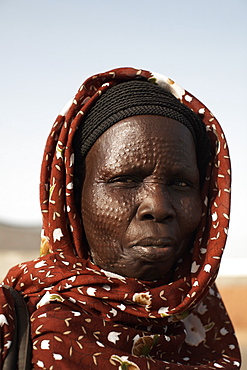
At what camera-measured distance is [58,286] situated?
6.34 feet

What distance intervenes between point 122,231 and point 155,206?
0.16 metres

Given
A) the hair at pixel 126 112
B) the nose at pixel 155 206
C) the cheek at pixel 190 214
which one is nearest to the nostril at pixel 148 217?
the nose at pixel 155 206

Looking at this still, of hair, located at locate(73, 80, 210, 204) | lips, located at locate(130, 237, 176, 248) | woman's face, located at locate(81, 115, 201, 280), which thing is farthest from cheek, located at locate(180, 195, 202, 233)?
hair, located at locate(73, 80, 210, 204)

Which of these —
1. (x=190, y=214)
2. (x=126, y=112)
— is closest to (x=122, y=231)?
(x=190, y=214)

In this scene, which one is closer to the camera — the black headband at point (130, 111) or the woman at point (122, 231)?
the woman at point (122, 231)

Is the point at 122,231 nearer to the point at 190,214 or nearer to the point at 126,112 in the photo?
the point at 190,214

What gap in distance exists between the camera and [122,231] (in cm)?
189

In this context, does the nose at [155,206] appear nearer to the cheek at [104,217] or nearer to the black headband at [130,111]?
the cheek at [104,217]

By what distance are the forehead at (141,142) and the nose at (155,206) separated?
0.40ft

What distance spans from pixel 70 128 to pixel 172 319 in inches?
33.9

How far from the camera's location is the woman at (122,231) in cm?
185

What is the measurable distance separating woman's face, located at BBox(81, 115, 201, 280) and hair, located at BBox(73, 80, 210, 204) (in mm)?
33

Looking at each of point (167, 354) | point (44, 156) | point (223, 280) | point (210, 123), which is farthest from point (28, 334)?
point (223, 280)

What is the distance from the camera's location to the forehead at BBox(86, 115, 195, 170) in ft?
6.31
